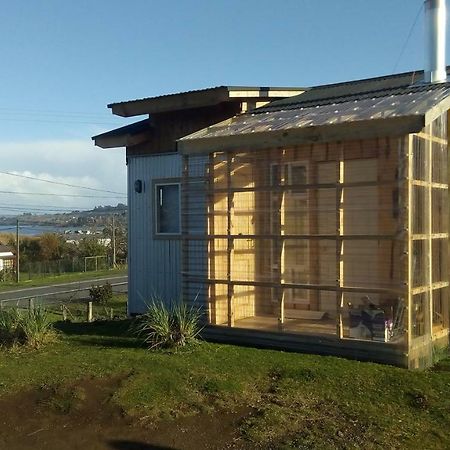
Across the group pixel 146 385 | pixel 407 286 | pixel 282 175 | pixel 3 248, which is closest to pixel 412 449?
pixel 407 286

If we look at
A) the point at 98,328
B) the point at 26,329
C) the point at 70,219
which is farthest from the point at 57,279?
the point at 70,219

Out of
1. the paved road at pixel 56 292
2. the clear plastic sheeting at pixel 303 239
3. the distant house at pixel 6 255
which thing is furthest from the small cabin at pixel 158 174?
the distant house at pixel 6 255

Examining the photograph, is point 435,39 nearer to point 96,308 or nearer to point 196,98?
point 196,98

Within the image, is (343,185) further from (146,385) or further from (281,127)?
(146,385)

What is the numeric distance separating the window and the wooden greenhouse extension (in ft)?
7.54

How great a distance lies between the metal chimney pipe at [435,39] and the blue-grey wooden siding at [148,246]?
501 cm

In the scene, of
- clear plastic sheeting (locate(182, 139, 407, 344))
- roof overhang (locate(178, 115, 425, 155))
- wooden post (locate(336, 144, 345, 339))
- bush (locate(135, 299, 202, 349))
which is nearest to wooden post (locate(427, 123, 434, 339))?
clear plastic sheeting (locate(182, 139, 407, 344))

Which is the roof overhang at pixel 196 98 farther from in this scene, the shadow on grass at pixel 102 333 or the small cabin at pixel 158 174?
the shadow on grass at pixel 102 333

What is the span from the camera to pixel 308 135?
844 centimetres

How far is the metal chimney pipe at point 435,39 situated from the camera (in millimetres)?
10039

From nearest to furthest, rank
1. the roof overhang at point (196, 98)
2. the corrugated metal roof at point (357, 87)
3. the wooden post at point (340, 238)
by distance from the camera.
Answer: the wooden post at point (340, 238) < the corrugated metal roof at point (357, 87) < the roof overhang at point (196, 98)

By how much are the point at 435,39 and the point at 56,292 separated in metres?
23.7

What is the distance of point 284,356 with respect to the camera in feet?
27.0

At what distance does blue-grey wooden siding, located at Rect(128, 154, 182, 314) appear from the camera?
1240cm
